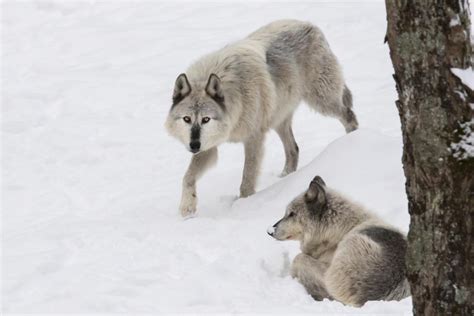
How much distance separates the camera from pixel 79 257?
7.30 metres

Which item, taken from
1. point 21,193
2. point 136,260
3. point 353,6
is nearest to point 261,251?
point 136,260

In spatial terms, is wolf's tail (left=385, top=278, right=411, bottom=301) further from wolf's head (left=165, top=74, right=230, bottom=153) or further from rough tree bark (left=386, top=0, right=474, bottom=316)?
wolf's head (left=165, top=74, right=230, bottom=153)

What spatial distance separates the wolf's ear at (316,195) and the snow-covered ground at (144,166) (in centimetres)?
66

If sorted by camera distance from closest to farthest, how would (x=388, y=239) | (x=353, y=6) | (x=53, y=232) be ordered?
(x=388, y=239)
(x=53, y=232)
(x=353, y=6)

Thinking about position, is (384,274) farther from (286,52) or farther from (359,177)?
(286,52)

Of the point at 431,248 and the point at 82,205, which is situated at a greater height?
the point at 431,248

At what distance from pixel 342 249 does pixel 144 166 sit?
242 inches

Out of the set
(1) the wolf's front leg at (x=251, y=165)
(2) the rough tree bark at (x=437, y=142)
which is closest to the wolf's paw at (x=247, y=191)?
(1) the wolf's front leg at (x=251, y=165)

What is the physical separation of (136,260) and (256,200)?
253cm

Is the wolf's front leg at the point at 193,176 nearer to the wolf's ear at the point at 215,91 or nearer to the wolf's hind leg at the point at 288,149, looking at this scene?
the wolf's ear at the point at 215,91

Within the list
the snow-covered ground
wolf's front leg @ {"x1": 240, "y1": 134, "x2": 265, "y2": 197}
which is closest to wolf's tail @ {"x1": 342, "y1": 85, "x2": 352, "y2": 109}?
the snow-covered ground

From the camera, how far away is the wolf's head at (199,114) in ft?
30.1

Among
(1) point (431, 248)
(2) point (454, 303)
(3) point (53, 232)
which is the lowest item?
(3) point (53, 232)

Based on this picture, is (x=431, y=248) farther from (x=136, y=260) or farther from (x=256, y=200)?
(x=256, y=200)
